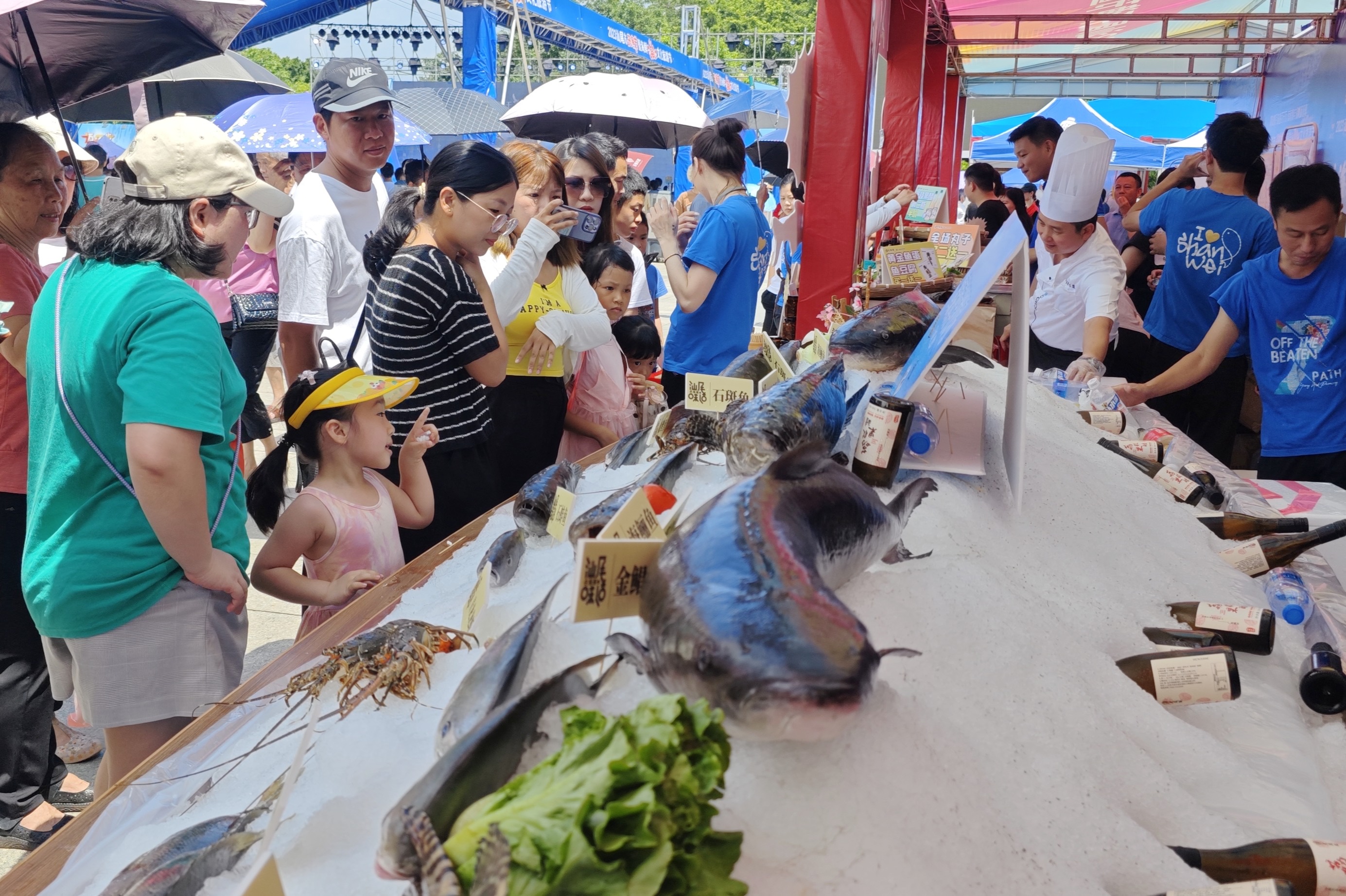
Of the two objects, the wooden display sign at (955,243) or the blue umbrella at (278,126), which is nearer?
the wooden display sign at (955,243)

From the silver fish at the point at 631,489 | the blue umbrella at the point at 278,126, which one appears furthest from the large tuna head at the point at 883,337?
the blue umbrella at the point at 278,126

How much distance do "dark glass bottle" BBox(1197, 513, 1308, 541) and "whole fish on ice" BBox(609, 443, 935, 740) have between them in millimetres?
1554

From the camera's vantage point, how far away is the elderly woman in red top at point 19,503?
2.42 metres

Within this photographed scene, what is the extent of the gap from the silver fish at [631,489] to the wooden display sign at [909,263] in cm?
148

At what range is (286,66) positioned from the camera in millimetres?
48406

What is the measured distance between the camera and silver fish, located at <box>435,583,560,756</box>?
2.97 feet

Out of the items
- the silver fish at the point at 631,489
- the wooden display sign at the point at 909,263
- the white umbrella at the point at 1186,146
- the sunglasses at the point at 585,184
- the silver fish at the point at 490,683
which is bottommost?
the silver fish at the point at 631,489

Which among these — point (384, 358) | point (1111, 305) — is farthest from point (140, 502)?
point (1111, 305)

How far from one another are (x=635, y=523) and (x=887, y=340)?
1064mm

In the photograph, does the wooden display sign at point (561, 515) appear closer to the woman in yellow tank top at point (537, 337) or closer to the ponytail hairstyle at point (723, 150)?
the woman in yellow tank top at point (537, 337)

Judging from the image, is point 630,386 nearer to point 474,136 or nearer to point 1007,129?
point 474,136

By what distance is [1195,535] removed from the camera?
2.02 m

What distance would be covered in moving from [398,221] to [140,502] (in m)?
1.24

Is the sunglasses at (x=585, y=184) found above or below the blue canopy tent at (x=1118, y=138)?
below
